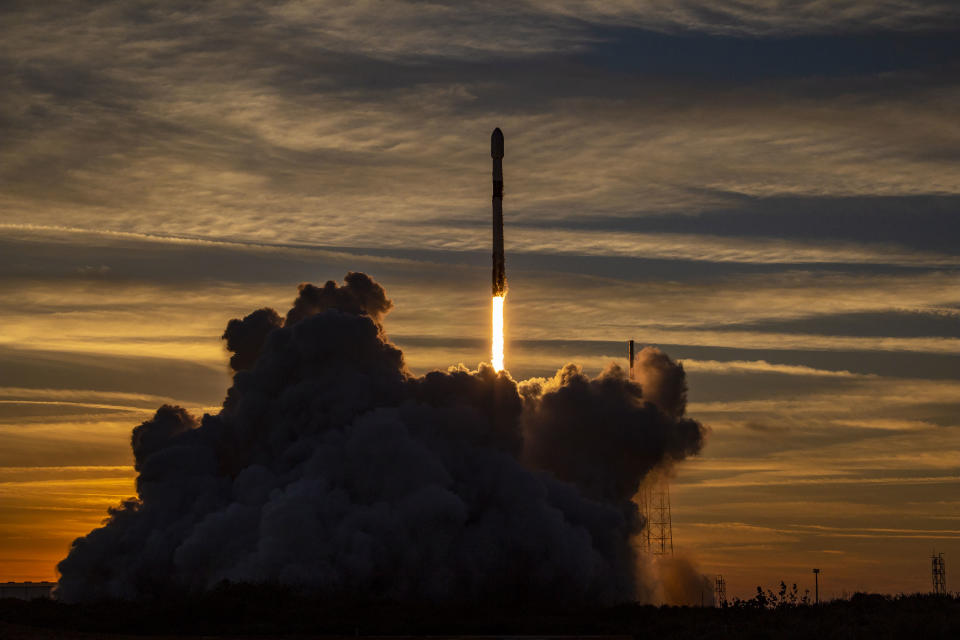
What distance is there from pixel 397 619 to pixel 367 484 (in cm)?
2086

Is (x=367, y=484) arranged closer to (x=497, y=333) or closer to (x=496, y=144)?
(x=497, y=333)

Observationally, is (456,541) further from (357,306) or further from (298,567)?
(357,306)

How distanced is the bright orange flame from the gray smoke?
161 inches

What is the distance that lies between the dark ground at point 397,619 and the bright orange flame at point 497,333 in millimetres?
27174

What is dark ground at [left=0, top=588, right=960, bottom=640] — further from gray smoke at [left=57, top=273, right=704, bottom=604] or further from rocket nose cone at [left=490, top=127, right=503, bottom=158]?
rocket nose cone at [left=490, top=127, right=503, bottom=158]

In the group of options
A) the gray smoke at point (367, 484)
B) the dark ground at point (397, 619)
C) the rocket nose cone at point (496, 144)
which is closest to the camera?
the dark ground at point (397, 619)

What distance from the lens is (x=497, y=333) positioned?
12294 cm

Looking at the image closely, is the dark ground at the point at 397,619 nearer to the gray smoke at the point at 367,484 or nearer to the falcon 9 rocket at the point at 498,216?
the gray smoke at the point at 367,484

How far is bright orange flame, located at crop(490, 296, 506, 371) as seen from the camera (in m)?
122

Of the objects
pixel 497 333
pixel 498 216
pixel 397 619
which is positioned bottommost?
pixel 397 619

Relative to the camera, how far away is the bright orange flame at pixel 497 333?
122 m

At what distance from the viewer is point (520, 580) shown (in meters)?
112

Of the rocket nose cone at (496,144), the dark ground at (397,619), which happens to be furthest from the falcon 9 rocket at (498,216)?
the dark ground at (397,619)

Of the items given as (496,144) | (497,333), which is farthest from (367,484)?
(496,144)
